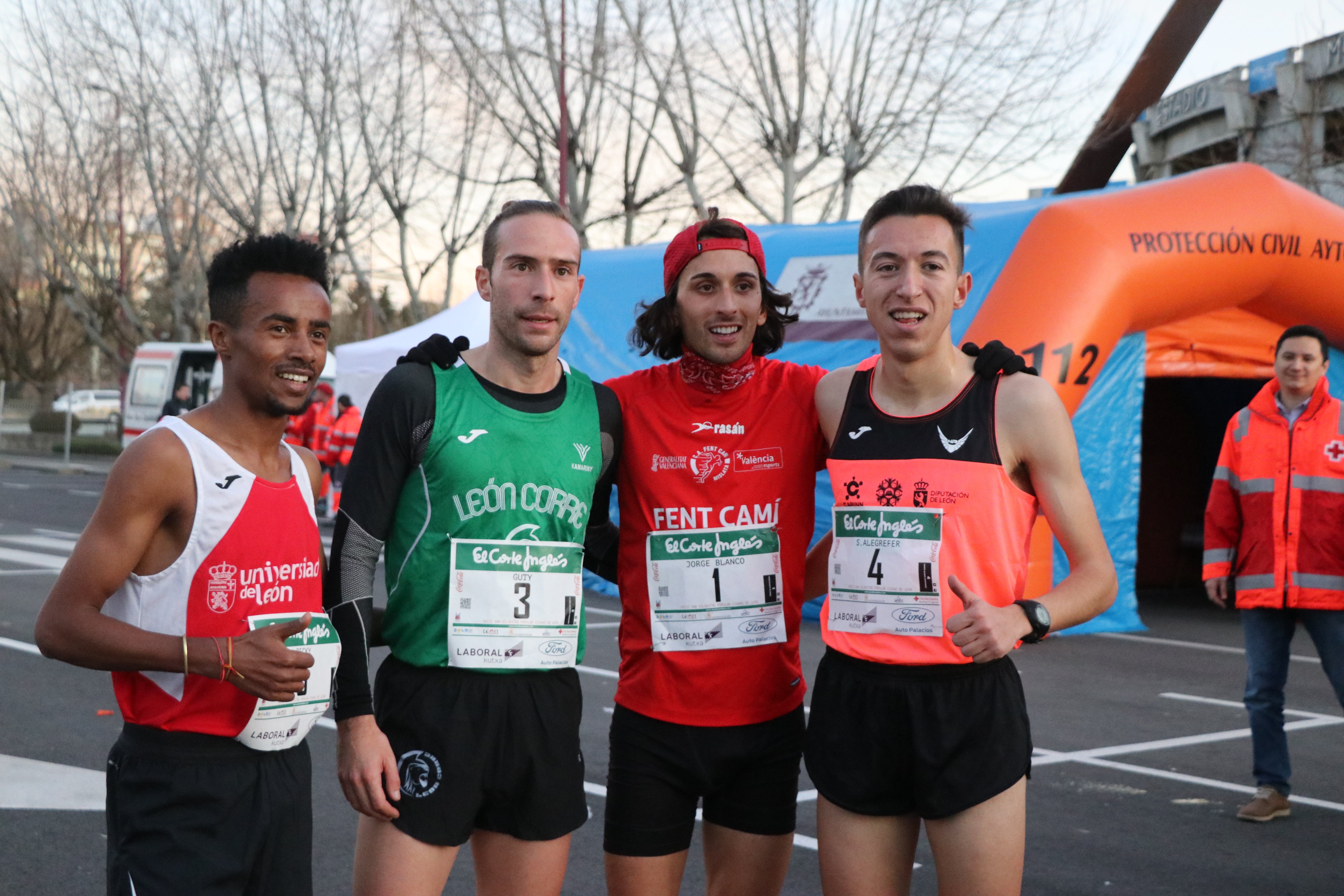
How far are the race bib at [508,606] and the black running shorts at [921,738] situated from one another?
2.03 feet

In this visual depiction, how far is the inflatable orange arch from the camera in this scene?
31.2 ft

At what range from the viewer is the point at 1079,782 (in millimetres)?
6109

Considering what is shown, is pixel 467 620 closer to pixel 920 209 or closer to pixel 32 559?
pixel 920 209

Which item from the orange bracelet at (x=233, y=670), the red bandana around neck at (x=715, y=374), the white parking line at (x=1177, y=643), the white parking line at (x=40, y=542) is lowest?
the white parking line at (x=1177, y=643)

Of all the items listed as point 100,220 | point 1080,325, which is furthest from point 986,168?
point 100,220

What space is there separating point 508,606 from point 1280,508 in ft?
15.2

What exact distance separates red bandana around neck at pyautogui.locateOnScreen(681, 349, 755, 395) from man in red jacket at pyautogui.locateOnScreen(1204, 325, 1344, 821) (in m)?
3.62

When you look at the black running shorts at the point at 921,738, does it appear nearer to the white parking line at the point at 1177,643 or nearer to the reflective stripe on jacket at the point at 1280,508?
the reflective stripe on jacket at the point at 1280,508

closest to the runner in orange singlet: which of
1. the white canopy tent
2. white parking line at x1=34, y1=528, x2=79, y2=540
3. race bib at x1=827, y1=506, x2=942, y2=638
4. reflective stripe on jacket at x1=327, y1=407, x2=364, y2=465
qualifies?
race bib at x1=827, y1=506, x2=942, y2=638

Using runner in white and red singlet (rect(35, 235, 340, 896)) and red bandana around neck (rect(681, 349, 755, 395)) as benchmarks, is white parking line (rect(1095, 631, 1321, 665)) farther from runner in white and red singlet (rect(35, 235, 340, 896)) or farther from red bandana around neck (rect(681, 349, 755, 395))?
runner in white and red singlet (rect(35, 235, 340, 896))

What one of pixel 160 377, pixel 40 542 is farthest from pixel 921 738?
pixel 160 377

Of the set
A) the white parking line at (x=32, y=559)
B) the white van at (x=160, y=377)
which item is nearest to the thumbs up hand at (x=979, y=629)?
the white parking line at (x=32, y=559)

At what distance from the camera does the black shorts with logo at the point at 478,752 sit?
2.80 metres

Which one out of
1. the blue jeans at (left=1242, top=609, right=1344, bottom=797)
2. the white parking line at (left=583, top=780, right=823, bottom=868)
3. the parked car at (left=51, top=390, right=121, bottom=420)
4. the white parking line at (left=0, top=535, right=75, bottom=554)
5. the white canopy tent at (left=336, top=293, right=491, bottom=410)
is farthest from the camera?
the parked car at (left=51, top=390, right=121, bottom=420)
